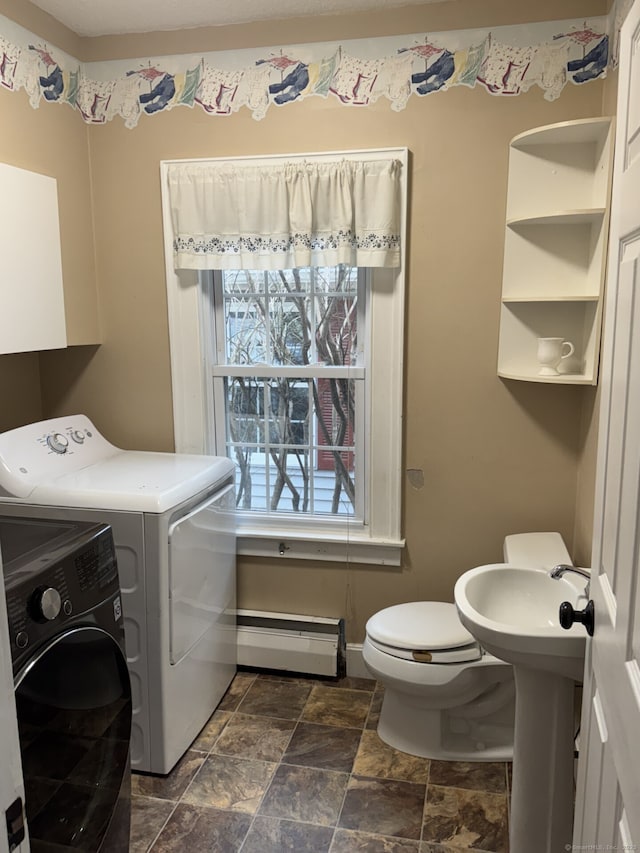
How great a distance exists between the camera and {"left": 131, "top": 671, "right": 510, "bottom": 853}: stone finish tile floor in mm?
1928

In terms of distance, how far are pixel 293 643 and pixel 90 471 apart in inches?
42.7

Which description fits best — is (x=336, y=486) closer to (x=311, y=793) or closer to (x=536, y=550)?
(x=536, y=550)

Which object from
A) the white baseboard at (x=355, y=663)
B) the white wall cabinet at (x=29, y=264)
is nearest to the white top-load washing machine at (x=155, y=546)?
the white wall cabinet at (x=29, y=264)

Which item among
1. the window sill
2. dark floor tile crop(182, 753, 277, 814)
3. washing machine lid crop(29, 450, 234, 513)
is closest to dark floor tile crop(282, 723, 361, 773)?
dark floor tile crop(182, 753, 277, 814)

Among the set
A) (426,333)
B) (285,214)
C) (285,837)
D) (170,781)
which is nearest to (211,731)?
(170,781)

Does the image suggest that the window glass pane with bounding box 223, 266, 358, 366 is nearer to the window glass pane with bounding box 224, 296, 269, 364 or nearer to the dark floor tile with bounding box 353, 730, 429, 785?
the window glass pane with bounding box 224, 296, 269, 364

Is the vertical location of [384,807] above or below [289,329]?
below

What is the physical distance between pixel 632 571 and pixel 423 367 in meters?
1.63

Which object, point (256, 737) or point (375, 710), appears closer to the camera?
point (256, 737)

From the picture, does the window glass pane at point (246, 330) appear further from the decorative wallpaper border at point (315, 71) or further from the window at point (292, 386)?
the decorative wallpaper border at point (315, 71)

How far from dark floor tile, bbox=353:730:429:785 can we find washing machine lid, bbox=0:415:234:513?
1.08 m

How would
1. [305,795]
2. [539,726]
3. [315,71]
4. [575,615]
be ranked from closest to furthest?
[575,615] < [539,726] < [305,795] < [315,71]

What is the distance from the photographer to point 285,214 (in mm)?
2479

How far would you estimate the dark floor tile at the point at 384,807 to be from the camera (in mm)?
1976
